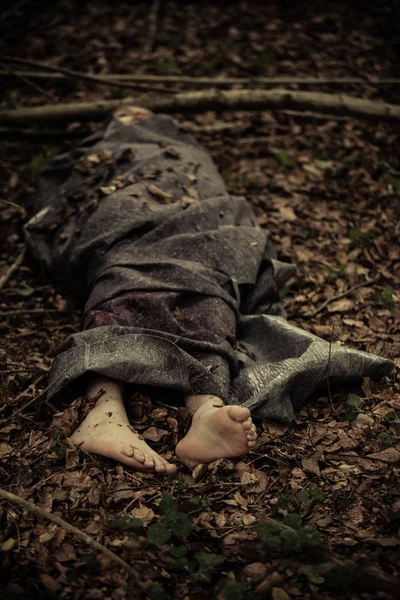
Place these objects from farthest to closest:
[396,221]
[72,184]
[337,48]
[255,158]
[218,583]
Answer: [337,48]
[255,158]
[396,221]
[72,184]
[218,583]

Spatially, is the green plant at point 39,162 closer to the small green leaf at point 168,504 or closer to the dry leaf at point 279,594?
the small green leaf at point 168,504

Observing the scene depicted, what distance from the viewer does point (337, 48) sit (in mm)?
6680

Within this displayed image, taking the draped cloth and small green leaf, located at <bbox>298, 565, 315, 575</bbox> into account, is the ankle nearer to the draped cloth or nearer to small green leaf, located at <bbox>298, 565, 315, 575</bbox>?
the draped cloth

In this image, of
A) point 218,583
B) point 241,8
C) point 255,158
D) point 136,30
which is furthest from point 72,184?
point 241,8

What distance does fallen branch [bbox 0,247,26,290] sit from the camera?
370 cm

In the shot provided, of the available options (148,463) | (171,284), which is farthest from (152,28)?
(148,463)

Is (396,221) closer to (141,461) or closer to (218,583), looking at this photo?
(141,461)

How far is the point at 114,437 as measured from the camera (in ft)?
7.54

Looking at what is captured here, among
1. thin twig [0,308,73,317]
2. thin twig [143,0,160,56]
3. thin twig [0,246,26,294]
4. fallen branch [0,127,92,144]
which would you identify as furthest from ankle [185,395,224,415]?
thin twig [143,0,160,56]

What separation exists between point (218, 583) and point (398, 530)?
0.70m

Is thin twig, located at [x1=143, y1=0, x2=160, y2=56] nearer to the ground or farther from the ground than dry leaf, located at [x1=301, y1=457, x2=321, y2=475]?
farther from the ground

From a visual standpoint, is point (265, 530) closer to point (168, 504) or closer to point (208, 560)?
point (208, 560)

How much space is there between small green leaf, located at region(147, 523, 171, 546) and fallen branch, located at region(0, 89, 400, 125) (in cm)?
379

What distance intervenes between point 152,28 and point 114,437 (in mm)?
6079
